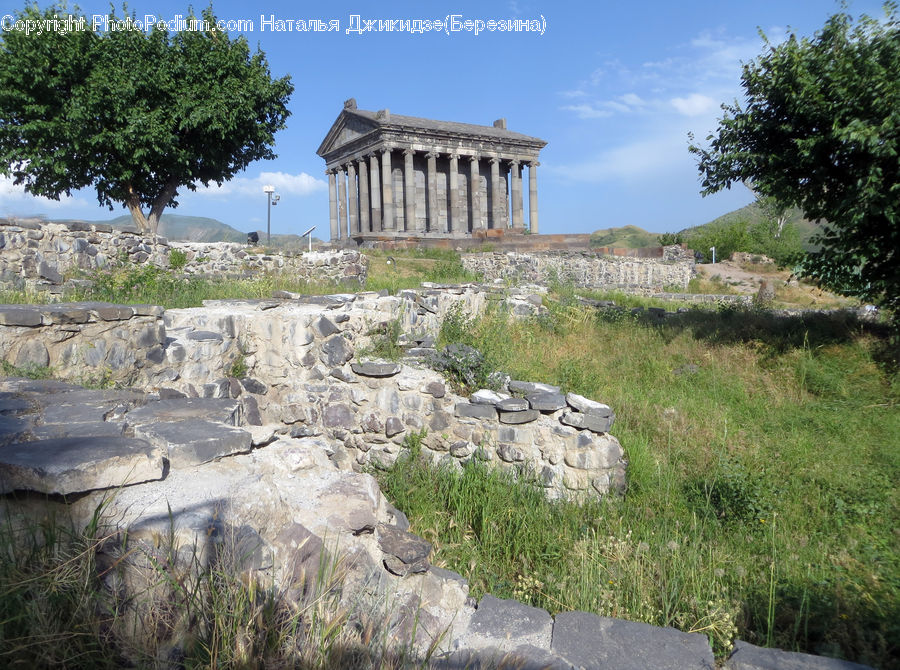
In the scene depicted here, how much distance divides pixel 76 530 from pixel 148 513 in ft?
0.83

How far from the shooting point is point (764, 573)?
3.86m

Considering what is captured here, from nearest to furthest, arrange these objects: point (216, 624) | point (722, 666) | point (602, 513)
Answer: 1. point (216, 624)
2. point (722, 666)
3. point (602, 513)

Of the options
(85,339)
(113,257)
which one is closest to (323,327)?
(85,339)

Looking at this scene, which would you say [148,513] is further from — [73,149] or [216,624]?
[73,149]

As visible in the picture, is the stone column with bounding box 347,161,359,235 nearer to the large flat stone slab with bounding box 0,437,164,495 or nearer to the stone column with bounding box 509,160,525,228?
the stone column with bounding box 509,160,525,228

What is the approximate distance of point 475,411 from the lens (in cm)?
581

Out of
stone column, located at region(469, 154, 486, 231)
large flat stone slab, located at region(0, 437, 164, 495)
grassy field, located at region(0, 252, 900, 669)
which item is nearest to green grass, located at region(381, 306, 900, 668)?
grassy field, located at region(0, 252, 900, 669)

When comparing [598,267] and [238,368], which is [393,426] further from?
[598,267]

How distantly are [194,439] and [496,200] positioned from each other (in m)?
34.2

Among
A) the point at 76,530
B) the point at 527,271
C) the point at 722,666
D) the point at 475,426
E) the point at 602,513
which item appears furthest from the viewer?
the point at 527,271

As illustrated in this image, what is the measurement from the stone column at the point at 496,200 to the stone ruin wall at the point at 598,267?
1483cm

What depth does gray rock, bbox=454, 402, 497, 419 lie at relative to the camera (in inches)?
227

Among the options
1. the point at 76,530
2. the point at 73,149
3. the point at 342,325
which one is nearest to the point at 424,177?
the point at 73,149

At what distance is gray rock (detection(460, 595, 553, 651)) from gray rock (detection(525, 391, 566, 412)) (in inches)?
125
